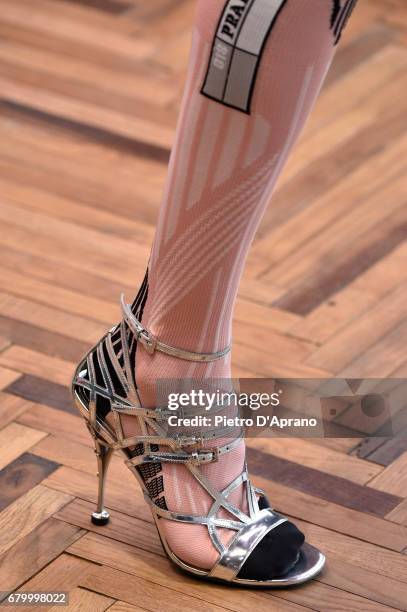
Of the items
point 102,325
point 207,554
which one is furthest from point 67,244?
point 207,554

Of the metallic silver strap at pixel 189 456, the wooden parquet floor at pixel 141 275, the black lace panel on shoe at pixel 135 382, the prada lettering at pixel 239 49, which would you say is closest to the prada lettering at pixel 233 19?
the prada lettering at pixel 239 49

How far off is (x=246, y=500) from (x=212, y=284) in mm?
203

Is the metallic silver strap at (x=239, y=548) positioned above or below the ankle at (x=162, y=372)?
below

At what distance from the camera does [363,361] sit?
1329 millimetres

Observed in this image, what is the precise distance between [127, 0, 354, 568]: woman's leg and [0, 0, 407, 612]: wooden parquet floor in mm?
111

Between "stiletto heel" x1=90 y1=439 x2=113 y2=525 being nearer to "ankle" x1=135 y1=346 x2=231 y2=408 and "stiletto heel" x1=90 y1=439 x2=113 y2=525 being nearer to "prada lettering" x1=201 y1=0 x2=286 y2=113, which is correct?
"ankle" x1=135 y1=346 x2=231 y2=408

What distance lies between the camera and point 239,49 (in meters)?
0.83

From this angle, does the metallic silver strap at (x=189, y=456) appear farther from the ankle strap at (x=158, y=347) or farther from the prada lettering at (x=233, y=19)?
the prada lettering at (x=233, y=19)

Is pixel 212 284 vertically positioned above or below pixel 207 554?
above

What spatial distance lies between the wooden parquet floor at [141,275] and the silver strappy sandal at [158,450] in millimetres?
23

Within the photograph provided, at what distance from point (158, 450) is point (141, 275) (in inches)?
20.3

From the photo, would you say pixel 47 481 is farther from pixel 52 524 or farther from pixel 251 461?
pixel 251 461

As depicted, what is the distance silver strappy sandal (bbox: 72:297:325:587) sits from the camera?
0.97m

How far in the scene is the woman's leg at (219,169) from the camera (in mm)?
832
